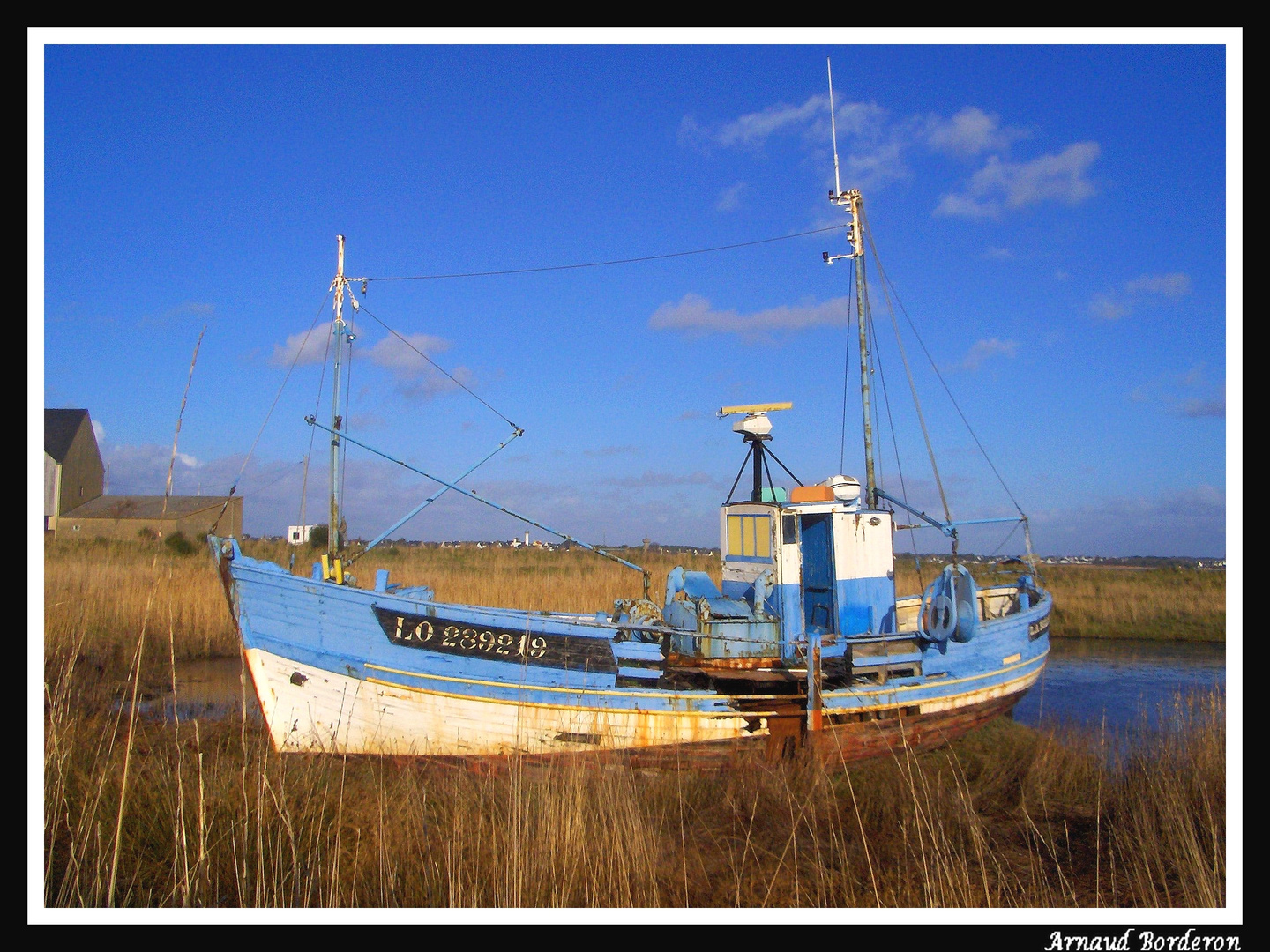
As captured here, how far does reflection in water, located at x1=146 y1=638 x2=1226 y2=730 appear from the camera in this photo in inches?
500

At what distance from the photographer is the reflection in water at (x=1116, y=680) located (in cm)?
1337

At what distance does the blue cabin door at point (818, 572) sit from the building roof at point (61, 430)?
39.2 metres

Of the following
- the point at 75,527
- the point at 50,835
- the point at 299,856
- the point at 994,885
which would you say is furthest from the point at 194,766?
the point at 75,527

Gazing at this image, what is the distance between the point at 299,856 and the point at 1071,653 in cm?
A: 2046

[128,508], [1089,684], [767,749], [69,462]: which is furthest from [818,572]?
[69,462]

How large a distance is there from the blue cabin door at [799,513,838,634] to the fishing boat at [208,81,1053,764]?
25cm

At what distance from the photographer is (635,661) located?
30.8 ft

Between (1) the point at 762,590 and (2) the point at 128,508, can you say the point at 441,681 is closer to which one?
(1) the point at 762,590

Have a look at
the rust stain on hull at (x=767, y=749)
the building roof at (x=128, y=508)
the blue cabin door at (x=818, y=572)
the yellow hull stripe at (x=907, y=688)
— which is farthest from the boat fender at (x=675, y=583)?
the building roof at (x=128, y=508)

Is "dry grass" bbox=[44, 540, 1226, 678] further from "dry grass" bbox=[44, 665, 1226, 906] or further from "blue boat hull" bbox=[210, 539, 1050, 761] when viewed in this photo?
"dry grass" bbox=[44, 665, 1226, 906]

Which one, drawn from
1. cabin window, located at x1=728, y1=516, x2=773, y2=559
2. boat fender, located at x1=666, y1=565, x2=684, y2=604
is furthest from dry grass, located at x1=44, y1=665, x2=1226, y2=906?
cabin window, located at x1=728, y1=516, x2=773, y2=559

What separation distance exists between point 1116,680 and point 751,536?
10660mm

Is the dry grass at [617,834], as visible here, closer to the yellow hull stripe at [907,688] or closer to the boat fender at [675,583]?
the yellow hull stripe at [907,688]

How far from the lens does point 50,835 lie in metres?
5.69
